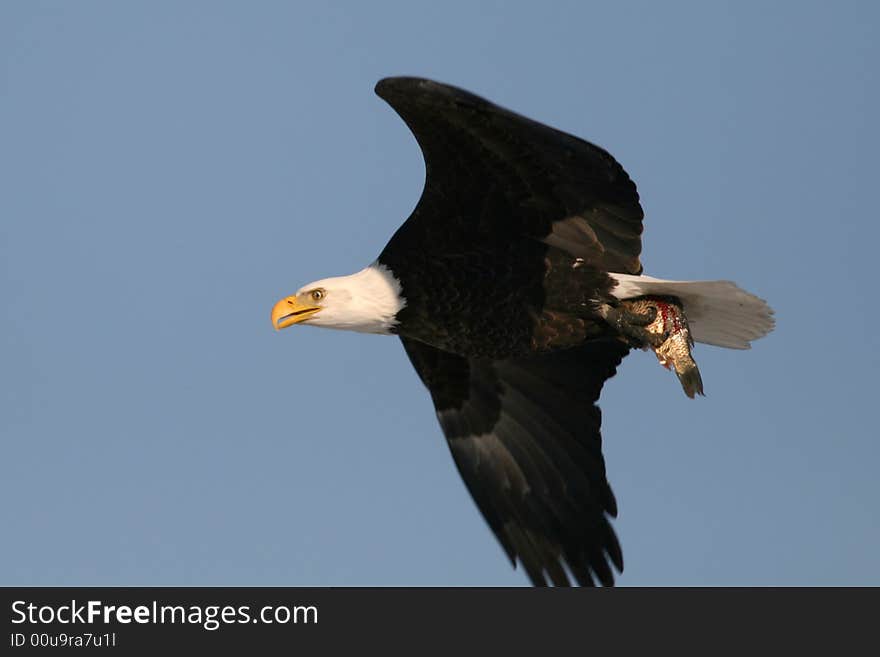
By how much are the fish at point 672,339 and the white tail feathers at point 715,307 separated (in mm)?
62

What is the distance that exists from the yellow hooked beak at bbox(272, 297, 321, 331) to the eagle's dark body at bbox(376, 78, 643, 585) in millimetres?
509

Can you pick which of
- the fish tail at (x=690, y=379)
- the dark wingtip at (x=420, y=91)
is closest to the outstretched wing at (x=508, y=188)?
the dark wingtip at (x=420, y=91)

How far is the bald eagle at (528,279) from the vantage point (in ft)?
27.7

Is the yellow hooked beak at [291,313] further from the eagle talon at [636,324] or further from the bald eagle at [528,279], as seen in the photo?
the eagle talon at [636,324]

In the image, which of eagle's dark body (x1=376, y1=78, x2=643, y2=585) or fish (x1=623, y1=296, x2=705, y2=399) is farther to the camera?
fish (x1=623, y1=296, x2=705, y2=399)

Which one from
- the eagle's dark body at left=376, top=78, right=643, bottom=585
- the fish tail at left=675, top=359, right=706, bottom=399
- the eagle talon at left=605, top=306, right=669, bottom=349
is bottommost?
the fish tail at left=675, top=359, right=706, bottom=399

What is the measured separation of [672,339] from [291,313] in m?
2.09

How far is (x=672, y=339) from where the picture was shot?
8992 millimetres

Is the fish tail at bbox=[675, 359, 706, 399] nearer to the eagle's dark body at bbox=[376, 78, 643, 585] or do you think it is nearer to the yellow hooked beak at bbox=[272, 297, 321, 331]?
the eagle's dark body at bbox=[376, 78, 643, 585]

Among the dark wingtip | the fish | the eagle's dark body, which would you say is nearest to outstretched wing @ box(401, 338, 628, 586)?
the eagle's dark body

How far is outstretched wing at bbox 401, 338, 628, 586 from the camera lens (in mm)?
9922

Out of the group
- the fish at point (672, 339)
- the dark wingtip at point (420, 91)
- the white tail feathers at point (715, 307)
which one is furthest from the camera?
the fish at point (672, 339)

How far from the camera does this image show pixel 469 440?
10273 millimetres
